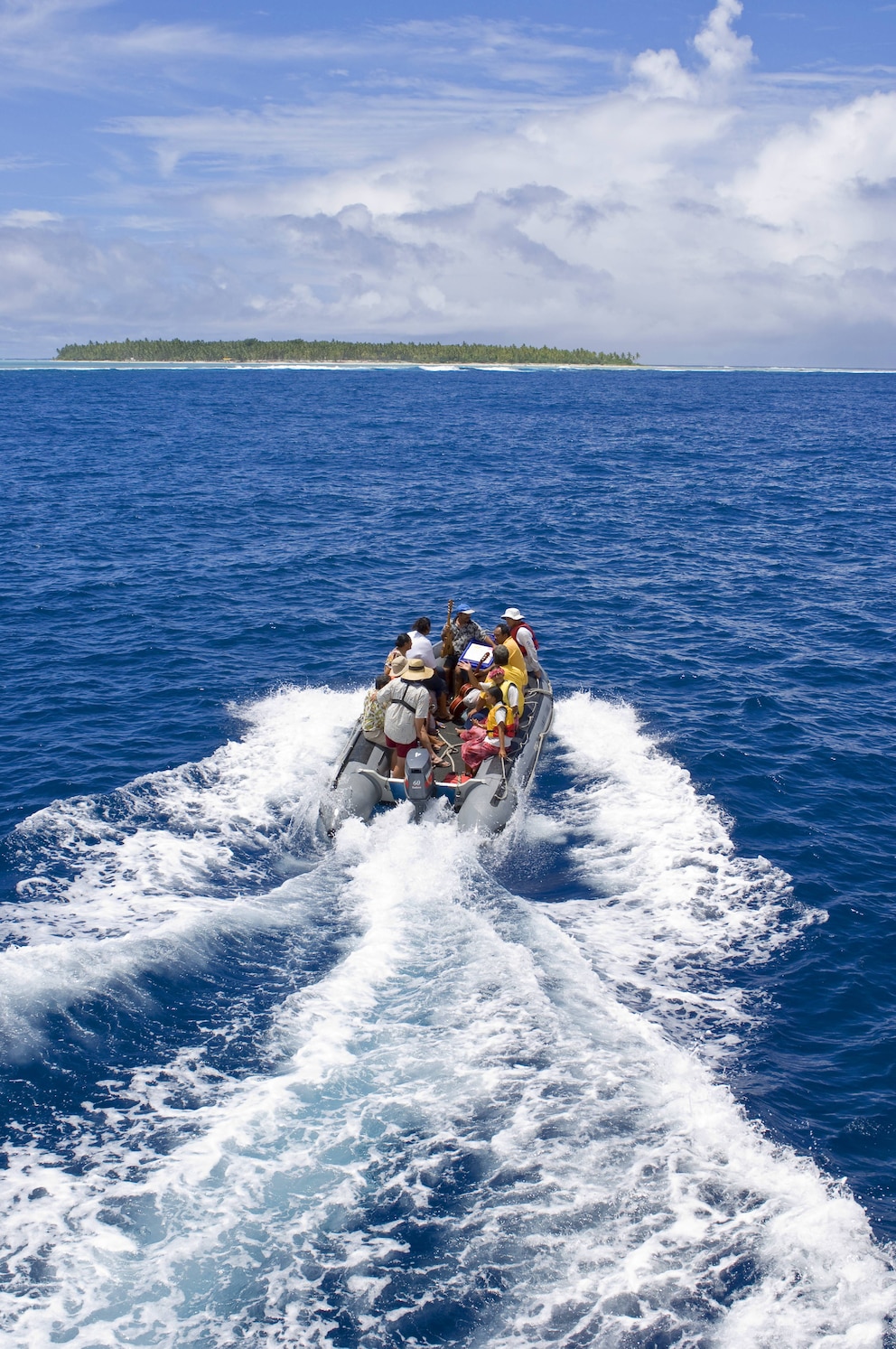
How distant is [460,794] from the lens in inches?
496

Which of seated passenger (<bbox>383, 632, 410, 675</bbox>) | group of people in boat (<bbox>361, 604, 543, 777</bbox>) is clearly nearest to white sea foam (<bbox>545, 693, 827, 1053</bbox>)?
group of people in boat (<bbox>361, 604, 543, 777</bbox>)

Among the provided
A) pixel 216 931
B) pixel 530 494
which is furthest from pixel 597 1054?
pixel 530 494

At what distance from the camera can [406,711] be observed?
12883mm

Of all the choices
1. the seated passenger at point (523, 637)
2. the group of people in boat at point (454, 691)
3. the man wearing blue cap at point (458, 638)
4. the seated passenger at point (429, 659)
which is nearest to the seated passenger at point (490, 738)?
the group of people in boat at point (454, 691)

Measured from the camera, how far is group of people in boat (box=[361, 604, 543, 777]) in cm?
1296

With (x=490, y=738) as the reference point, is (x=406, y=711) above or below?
above

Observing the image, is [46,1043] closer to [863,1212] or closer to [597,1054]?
[597,1054]

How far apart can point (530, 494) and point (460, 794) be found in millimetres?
29499

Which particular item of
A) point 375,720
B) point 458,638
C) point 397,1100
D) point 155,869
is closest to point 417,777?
point 375,720

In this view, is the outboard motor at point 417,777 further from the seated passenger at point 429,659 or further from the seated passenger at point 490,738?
the seated passenger at point 429,659

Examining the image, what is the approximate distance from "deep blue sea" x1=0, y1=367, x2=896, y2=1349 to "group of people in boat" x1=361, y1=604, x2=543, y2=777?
1.26m

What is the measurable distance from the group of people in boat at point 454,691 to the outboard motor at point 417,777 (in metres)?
0.35

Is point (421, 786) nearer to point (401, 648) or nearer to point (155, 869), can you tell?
point (401, 648)

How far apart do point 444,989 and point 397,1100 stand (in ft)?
5.14
